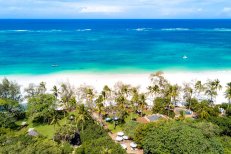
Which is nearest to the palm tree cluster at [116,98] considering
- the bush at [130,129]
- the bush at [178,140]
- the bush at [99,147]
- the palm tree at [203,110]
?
the palm tree at [203,110]

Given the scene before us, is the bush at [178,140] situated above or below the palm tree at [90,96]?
below

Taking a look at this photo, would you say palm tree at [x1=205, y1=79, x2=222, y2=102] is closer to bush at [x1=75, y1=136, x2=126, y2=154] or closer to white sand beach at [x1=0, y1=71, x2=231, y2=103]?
white sand beach at [x1=0, y1=71, x2=231, y2=103]

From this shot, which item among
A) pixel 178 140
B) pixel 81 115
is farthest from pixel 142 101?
pixel 178 140

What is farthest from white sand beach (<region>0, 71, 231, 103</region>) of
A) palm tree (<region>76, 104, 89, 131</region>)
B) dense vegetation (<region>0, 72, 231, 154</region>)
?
palm tree (<region>76, 104, 89, 131</region>)

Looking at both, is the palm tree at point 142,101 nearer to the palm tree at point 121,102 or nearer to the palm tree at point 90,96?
the palm tree at point 121,102

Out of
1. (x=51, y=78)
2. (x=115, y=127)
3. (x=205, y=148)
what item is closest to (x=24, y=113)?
(x=115, y=127)

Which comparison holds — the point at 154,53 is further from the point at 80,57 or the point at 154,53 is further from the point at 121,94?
the point at 121,94
